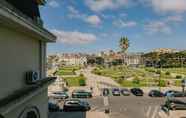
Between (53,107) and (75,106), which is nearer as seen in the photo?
(53,107)

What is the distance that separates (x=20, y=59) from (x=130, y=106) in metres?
30.1

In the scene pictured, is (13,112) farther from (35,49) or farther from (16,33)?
(35,49)

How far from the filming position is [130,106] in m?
36.2

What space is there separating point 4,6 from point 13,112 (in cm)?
301

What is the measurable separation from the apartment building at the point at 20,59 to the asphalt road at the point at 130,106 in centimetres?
2218

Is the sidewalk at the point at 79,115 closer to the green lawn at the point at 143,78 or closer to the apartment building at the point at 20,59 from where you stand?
the apartment building at the point at 20,59

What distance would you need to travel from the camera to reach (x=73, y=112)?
102ft

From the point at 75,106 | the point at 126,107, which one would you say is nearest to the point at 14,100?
the point at 75,106

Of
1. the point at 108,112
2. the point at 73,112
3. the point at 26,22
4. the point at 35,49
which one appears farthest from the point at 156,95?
the point at 26,22

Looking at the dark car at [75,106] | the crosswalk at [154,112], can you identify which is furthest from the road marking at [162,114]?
the dark car at [75,106]

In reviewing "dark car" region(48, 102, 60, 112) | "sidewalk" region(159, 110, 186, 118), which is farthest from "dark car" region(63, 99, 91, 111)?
"sidewalk" region(159, 110, 186, 118)

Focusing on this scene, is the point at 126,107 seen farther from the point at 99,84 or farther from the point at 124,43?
the point at 124,43

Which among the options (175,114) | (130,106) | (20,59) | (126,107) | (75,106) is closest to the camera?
(20,59)

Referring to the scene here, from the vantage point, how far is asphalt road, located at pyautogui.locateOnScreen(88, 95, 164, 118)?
102 ft
